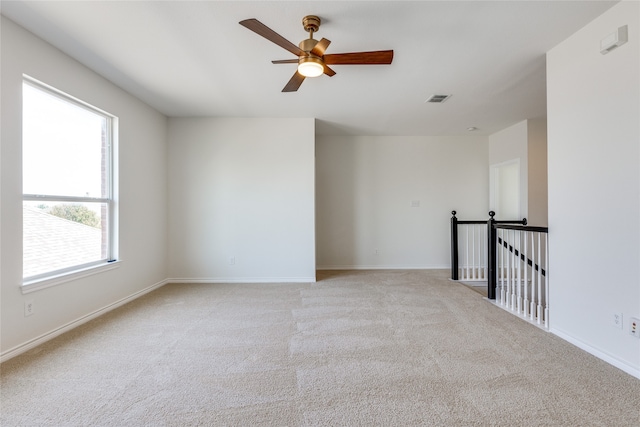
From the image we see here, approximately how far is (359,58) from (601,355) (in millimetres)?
2852

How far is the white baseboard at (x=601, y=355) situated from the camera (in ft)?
6.37

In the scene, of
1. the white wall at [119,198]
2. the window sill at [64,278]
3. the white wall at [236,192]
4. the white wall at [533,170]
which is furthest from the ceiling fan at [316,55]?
the white wall at [533,170]

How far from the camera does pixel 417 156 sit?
18.5ft

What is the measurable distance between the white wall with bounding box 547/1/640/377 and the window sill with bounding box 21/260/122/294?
4.43 meters

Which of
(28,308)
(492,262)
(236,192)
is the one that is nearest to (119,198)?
(28,308)

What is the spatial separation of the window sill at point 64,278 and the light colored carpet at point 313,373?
0.48 m

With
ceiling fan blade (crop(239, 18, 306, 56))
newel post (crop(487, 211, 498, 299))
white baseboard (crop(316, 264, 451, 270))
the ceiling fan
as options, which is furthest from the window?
newel post (crop(487, 211, 498, 299))

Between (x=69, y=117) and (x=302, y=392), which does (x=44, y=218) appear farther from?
(x=302, y=392)

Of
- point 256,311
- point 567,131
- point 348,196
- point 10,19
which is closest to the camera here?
point 10,19

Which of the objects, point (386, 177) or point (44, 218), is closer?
point (44, 218)

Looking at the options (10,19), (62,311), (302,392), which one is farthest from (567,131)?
(62,311)

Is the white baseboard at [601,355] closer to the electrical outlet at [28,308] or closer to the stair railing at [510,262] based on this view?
the stair railing at [510,262]

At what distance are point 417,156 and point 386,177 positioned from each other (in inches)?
28.8

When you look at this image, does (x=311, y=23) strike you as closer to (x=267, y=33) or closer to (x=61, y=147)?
(x=267, y=33)
